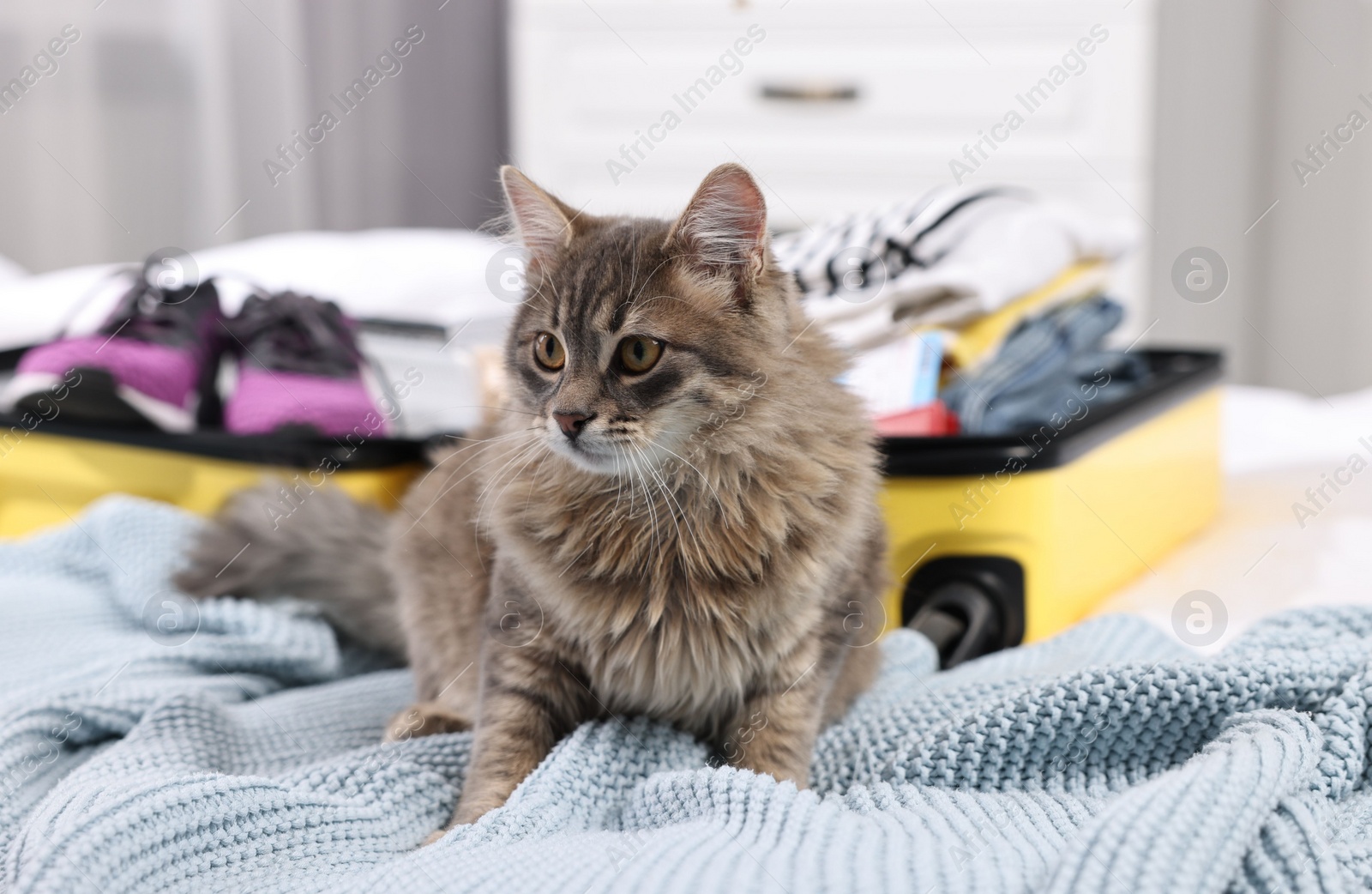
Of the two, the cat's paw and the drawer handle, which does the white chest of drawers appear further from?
the cat's paw

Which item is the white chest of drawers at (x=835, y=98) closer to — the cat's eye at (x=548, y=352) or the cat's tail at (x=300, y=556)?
the cat's tail at (x=300, y=556)

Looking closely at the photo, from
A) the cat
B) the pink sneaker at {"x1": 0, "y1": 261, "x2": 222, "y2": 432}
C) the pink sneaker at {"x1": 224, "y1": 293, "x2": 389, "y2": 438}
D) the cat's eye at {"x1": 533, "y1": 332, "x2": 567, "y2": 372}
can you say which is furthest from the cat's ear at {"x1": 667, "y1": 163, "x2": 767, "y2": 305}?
the pink sneaker at {"x1": 0, "y1": 261, "x2": 222, "y2": 432}

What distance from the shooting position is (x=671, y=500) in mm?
945

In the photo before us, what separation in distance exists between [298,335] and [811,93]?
1.87m

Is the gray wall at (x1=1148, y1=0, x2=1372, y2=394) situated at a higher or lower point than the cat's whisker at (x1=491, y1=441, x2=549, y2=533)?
higher

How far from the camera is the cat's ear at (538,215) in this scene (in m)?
1.01

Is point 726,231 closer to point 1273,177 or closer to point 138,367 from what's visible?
point 138,367

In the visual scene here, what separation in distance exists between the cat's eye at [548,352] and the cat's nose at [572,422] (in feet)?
0.25

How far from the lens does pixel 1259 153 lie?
3.30 metres

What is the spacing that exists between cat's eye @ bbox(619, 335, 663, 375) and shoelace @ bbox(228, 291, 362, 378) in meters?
0.79

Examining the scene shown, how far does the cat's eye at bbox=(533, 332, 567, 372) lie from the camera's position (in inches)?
38.0

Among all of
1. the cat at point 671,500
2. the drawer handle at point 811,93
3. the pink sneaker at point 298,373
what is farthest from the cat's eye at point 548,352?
the drawer handle at point 811,93

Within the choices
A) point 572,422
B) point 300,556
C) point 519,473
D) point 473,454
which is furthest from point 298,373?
point 572,422

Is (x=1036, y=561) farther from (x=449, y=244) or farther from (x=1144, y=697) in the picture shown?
(x=449, y=244)
